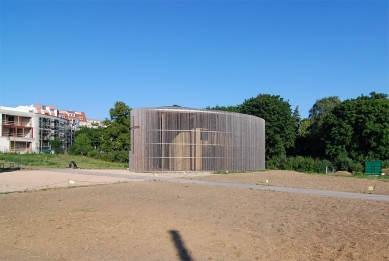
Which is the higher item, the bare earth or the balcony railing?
the balcony railing

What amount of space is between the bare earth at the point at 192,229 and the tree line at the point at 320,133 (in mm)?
33789

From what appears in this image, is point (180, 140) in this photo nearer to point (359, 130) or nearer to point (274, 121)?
point (274, 121)

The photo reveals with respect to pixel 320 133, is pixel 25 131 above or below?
above

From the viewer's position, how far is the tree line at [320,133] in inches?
2006

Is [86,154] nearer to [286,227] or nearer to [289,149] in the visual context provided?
[289,149]

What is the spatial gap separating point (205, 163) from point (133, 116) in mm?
8646

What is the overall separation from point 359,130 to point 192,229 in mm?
50239

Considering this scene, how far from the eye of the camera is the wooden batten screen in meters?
36.3

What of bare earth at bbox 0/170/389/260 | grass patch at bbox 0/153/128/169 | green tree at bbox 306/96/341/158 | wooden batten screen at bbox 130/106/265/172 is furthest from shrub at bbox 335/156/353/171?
bare earth at bbox 0/170/389/260

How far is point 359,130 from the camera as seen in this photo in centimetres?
5428

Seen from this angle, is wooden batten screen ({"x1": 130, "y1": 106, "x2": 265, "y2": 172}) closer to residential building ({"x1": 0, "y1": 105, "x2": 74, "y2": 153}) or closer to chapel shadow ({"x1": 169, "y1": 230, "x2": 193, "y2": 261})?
chapel shadow ({"x1": 169, "y1": 230, "x2": 193, "y2": 261})

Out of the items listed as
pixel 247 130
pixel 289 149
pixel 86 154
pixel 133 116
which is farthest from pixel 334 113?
pixel 86 154

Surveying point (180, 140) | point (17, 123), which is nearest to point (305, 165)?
point (180, 140)

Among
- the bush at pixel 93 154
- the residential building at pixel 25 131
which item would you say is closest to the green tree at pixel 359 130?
the bush at pixel 93 154
